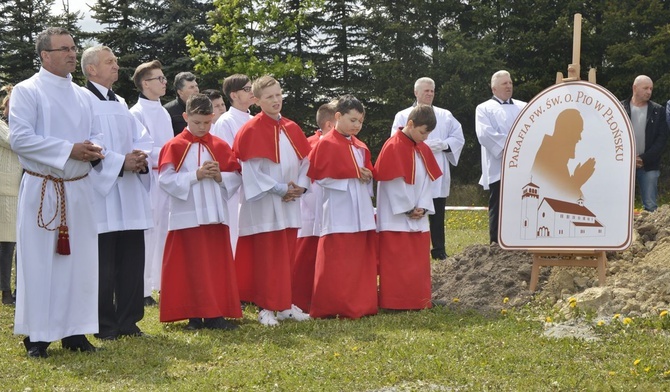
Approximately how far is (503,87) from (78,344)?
7.04 m

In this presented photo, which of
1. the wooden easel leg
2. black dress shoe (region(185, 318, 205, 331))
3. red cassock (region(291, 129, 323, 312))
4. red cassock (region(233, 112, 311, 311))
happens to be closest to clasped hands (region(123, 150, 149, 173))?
red cassock (region(233, 112, 311, 311))

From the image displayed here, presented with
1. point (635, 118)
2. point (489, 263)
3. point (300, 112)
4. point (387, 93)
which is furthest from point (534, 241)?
point (300, 112)

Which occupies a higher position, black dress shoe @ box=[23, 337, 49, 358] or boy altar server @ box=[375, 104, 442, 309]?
boy altar server @ box=[375, 104, 442, 309]

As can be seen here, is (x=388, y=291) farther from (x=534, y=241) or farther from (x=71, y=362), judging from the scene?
(x=71, y=362)

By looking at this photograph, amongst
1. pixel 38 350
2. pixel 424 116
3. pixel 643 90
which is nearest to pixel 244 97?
pixel 424 116

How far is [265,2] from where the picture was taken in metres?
32.5

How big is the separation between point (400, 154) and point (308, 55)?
1009 inches

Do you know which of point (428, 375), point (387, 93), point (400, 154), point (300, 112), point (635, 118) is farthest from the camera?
point (300, 112)

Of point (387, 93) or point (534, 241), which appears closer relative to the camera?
point (534, 241)

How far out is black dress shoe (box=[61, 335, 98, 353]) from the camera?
7656 millimetres

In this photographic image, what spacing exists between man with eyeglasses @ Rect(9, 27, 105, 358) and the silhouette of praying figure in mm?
4480

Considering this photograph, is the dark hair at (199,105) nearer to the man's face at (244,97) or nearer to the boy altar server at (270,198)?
the boy altar server at (270,198)

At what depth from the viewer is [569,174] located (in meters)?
9.49

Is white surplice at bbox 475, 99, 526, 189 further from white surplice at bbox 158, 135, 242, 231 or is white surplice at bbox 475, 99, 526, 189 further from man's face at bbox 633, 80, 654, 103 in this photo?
white surplice at bbox 158, 135, 242, 231
